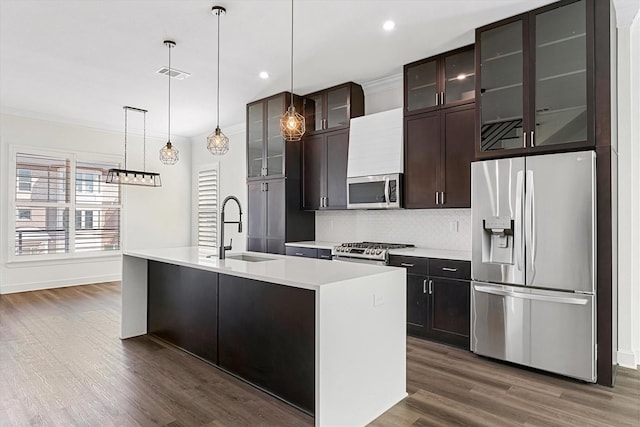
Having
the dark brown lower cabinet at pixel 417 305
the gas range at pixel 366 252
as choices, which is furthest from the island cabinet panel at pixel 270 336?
the dark brown lower cabinet at pixel 417 305

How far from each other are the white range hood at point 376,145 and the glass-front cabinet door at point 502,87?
43.3 inches

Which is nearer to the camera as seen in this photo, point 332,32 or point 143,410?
point 143,410

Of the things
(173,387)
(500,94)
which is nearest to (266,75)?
(500,94)

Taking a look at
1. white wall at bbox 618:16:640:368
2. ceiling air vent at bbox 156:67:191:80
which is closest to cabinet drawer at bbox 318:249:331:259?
ceiling air vent at bbox 156:67:191:80

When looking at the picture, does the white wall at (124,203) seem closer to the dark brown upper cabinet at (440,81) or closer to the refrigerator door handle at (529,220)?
the dark brown upper cabinet at (440,81)

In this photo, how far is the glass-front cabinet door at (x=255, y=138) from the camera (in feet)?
19.2

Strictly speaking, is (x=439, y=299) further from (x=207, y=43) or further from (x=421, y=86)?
(x=207, y=43)

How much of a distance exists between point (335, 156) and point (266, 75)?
1322 millimetres

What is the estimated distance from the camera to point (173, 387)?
284cm

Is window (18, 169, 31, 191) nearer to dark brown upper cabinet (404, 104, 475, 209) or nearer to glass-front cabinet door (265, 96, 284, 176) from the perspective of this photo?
glass-front cabinet door (265, 96, 284, 176)

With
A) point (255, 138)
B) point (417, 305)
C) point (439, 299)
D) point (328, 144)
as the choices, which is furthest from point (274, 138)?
point (439, 299)

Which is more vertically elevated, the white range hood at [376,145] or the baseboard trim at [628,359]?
the white range hood at [376,145]

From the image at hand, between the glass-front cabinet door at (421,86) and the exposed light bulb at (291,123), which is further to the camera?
the glass-front cabinet door at (421,86)

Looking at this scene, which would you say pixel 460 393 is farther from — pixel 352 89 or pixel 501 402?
pixel 352 89
